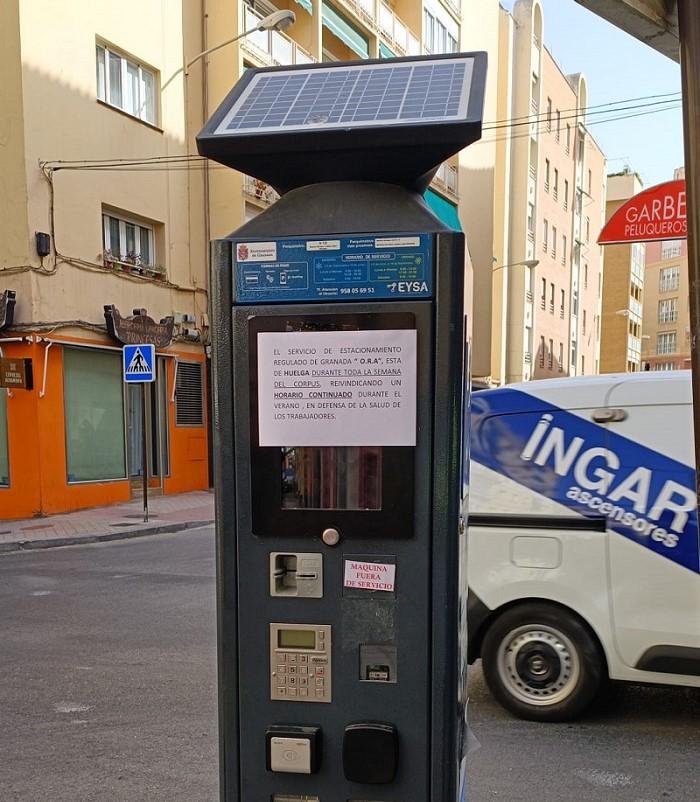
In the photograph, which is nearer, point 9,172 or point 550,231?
point 9,172

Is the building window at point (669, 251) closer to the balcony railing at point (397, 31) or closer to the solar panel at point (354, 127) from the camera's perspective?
the balcony railing at point (397, 31)

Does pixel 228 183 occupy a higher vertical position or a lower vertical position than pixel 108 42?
lower

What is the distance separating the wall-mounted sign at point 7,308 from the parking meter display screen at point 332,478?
38.5ft

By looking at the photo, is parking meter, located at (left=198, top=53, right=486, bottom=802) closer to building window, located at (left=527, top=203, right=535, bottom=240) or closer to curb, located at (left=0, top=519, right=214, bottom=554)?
curb, located at (left=0, top=519, right=214, bottom=554)

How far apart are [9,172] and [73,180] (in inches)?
43.4

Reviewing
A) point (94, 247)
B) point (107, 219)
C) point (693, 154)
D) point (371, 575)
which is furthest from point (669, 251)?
point (371, 575)

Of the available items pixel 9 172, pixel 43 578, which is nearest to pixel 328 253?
pixel 43 578

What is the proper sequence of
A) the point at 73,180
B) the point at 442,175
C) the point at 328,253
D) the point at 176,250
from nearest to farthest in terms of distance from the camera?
the point at 328,253
the point at 73,180
the point at 176,250
the point at 442,175

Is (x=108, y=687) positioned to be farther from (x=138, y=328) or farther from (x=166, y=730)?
(x=138, y=328)

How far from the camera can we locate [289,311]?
1.90 meters

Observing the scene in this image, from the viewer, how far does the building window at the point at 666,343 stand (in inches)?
2729

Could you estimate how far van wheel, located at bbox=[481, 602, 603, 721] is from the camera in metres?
4.04

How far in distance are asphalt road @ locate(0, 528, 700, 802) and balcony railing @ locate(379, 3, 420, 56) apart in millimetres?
20857

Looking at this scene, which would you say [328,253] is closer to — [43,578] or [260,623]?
[260,623]
